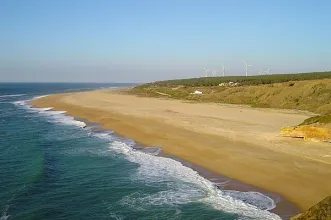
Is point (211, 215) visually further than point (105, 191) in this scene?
No

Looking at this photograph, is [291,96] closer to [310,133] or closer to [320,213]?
[310,133]

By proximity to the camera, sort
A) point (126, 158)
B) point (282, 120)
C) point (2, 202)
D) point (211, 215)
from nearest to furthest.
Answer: point (211, 215) < point (2, 202) < point (126, 158) < point (282, 120)

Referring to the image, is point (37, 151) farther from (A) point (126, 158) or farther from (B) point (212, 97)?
(B) point (212, 97)

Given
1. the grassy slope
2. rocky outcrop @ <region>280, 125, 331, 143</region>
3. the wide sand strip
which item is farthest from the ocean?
the grassy slope

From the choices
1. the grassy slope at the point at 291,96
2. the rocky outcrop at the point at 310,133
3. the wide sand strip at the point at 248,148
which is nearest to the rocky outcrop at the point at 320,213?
the wide sand strip at the point at 248,148

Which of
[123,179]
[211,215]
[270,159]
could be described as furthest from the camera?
[270,159]

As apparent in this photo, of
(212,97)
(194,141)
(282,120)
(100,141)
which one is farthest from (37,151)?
(212,97)
